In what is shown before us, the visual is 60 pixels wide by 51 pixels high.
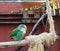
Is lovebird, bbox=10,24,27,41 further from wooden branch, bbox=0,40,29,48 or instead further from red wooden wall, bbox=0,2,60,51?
red wooden wall, bbox=0,2,60,51

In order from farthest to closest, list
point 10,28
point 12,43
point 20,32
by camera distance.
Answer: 1. point 10,28
2. point 20,32
3. point 12,43

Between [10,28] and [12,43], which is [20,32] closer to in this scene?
[12,43]

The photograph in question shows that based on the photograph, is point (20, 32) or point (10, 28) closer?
point (20, 32)

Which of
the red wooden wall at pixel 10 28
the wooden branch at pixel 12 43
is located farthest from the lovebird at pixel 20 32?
the red wooden wall at pixel 10 28

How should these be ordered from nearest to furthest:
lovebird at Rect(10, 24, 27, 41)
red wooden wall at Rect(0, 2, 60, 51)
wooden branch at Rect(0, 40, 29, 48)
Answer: wooden branch at Rect(0, 40, 29, 48)
lovebird at Rect(10, 24, 27, 41)
red wooden wall at Rect(0, 2, 60, 51)

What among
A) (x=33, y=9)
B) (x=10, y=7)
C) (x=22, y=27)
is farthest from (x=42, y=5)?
(x=22, y=27)

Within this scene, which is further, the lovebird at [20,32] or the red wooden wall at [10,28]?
the red wooden wall at [10,28]

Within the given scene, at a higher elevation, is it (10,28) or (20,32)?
(20,32)

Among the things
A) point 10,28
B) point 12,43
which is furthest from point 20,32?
point 10,28

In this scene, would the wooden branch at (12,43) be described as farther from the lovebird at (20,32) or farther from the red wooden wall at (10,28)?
the red wooden wall at (10,28)

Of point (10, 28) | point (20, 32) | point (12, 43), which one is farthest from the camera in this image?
point (10, 28)

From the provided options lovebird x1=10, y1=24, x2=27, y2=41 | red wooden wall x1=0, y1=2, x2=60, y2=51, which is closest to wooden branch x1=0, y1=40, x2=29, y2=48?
lovebird x1=10, y1=24, x2=27, y2=41

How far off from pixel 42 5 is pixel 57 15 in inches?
8.8

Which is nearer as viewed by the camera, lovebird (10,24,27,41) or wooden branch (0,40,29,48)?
wooden branch (0,40,29,48)
